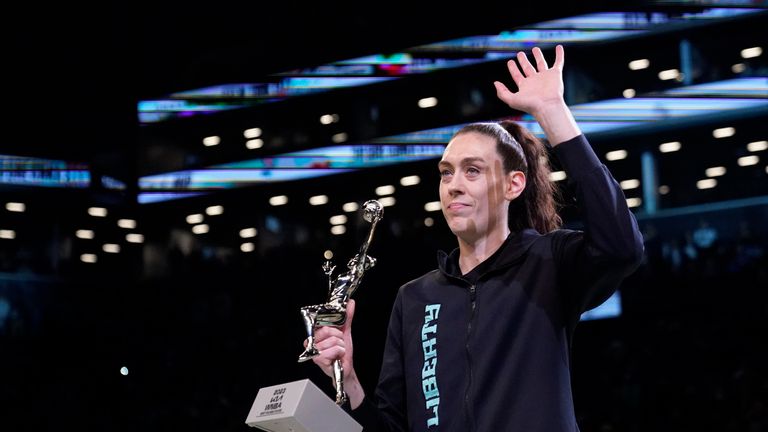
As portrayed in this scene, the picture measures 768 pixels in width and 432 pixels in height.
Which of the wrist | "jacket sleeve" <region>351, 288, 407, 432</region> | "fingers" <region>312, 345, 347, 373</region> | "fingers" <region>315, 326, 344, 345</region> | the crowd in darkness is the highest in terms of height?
the wrist

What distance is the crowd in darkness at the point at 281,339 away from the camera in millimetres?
8500

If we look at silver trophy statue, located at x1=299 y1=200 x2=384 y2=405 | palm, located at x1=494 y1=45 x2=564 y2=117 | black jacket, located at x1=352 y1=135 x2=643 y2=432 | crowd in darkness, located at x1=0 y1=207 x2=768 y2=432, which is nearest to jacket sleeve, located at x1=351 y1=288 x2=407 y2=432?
black jacket, located at x1=352 y1=135 x2=643 y2=432

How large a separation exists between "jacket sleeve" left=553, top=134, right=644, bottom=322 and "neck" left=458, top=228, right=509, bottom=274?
275 millimetres

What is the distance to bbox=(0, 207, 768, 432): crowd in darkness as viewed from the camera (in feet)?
27.9

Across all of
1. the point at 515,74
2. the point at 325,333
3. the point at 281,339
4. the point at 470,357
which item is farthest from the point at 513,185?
the point at 281,339

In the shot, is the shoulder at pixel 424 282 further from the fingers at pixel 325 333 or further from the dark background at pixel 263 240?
the dark background at pixel 263 240

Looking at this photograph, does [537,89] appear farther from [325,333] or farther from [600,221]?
[325,333]

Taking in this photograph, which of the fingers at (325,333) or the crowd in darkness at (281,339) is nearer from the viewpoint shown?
the fingers at (325,333)

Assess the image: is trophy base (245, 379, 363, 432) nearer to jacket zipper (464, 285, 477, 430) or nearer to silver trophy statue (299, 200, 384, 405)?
silver trophy statue (299, 200, 384, 405)

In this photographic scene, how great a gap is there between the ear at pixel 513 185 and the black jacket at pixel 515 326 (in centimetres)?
9

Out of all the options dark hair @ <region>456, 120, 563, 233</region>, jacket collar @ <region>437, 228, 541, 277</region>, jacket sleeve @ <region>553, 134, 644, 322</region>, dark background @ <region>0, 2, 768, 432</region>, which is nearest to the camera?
jacket sleeve @ <region>553, 134, 644, 322</region>

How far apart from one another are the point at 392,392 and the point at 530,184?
2.00ft

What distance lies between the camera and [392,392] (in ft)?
7.22

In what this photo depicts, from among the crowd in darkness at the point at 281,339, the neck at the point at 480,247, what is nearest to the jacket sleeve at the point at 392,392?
the neck at the point at 480,247
